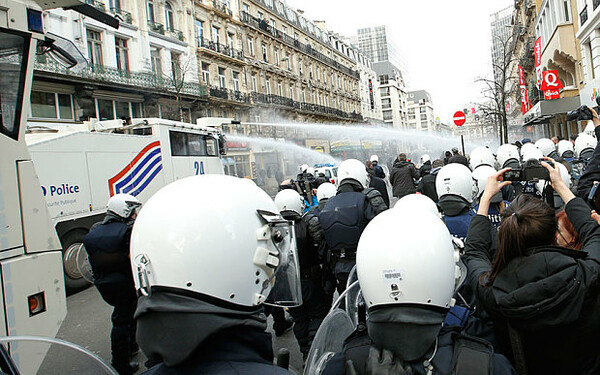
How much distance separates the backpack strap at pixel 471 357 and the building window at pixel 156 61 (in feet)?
84.5

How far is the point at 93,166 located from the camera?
28.5 feet

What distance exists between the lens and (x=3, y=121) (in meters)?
2.90

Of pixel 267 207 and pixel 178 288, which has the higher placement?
pixel 267 207

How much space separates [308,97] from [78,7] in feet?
141

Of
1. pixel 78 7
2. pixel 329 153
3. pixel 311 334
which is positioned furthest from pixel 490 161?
pixel 329 153

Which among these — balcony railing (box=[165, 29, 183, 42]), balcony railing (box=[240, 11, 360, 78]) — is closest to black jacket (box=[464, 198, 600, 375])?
balcony railing (box=[165, 29, 183, 42])

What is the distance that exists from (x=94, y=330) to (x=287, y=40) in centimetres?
4000

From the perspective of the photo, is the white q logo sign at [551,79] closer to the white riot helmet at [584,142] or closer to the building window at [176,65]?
the white riot helmet at [584,142]

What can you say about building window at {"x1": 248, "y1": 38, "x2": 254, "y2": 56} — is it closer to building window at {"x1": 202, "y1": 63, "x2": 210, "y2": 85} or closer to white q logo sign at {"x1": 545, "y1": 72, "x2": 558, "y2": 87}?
building window at {"x1": 202, "y1": 63, "x2": 210, "y2": 85}

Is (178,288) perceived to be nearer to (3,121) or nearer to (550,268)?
(550,268)

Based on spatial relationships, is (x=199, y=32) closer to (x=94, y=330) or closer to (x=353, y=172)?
(x=94, y=330)

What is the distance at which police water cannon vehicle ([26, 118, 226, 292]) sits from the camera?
772 centimetres

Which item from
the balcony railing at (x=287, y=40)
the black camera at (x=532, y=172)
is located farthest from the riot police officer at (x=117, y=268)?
the balcony railing at (x=287, y=40)

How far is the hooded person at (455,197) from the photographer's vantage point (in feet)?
10.9
